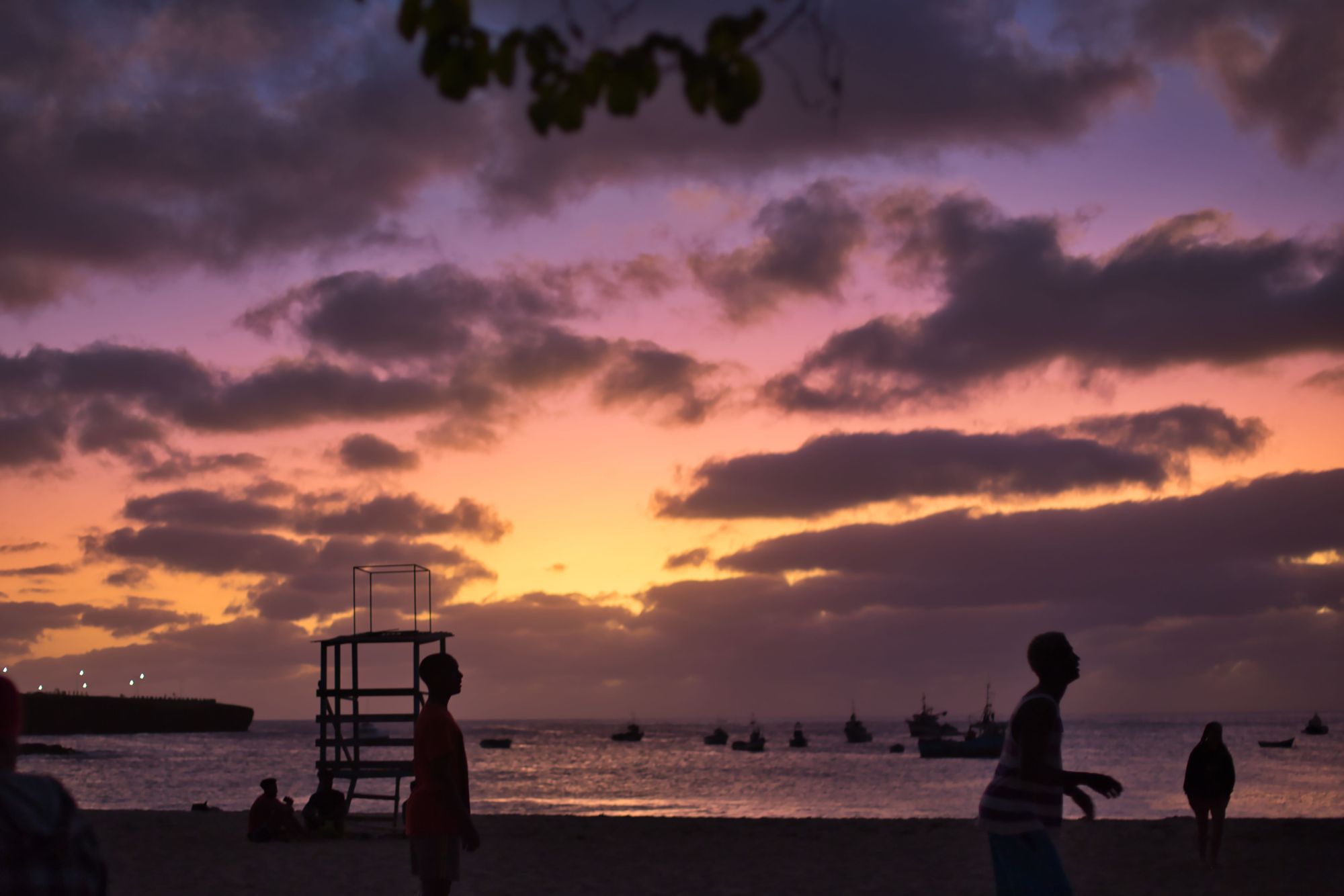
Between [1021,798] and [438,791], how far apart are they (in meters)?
3.35

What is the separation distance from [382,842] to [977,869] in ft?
29.5

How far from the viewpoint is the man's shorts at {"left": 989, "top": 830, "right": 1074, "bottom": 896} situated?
5.91 metres

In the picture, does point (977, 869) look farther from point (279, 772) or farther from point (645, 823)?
point (279, 772)

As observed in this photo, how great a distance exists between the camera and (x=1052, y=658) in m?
6.24

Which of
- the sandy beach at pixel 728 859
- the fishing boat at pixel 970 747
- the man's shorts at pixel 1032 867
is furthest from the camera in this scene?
the fishing boat at pixel 970 747

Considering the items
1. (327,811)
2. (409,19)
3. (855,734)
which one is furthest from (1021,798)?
(855,734)

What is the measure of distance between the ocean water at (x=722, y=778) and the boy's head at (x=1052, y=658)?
100ft

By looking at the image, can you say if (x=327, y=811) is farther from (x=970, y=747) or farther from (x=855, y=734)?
(x=855, y=734)

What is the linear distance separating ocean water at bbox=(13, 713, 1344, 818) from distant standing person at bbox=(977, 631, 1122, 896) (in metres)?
30.6

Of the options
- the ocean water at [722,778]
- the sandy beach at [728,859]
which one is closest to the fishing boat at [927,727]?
the ocean water at [722,778]

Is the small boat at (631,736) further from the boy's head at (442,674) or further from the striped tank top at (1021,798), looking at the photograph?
the striped tank top at (1021,798)

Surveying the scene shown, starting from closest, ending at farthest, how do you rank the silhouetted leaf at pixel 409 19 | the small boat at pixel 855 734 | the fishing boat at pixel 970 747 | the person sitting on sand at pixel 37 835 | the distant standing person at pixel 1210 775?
the silhouetted leaf at pixel 409 19
the person sitting on sand at pixel 37 835
the distant standing person at pixel 1210 775
the fishing boat at pixel 970 747
the small boat at pixel 855 734

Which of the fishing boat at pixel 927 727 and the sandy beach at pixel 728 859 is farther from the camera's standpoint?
the fishing boat at pixel 927 727

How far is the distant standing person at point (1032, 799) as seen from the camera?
5.94 meters
